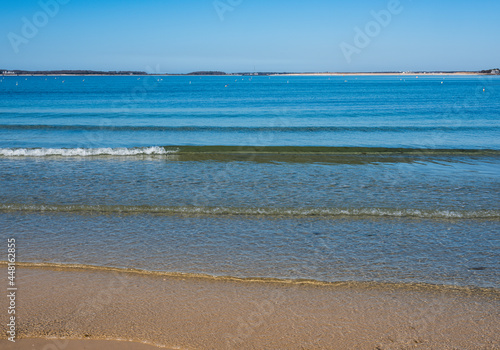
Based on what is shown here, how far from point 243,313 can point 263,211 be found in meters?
4.35

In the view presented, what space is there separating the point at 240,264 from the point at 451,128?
2283cm

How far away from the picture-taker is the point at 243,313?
4.83 metres

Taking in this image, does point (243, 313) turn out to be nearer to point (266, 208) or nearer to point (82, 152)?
point (266, 208)

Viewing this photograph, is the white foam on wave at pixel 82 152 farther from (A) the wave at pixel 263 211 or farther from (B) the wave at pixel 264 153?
(A) the wave at pixel 263 211

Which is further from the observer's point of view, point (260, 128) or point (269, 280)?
point (260, 128)

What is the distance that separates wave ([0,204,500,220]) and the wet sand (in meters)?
3.29

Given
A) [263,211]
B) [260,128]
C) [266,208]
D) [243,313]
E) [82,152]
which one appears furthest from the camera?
[260,128]

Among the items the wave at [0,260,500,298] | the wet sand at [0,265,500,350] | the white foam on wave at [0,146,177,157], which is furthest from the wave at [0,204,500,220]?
the white foam on wave at [0,146,177,157]

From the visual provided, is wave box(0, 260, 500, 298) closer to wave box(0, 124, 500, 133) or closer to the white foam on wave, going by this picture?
the white foam on wave

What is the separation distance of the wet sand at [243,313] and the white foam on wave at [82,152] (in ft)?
39.4

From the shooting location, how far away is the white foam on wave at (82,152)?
1748cm

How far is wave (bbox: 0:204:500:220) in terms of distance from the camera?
345 inches

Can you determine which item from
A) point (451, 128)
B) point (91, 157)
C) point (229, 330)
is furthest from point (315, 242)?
point (451, 128)

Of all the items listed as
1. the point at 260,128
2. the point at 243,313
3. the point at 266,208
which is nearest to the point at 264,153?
the point at 260,128
